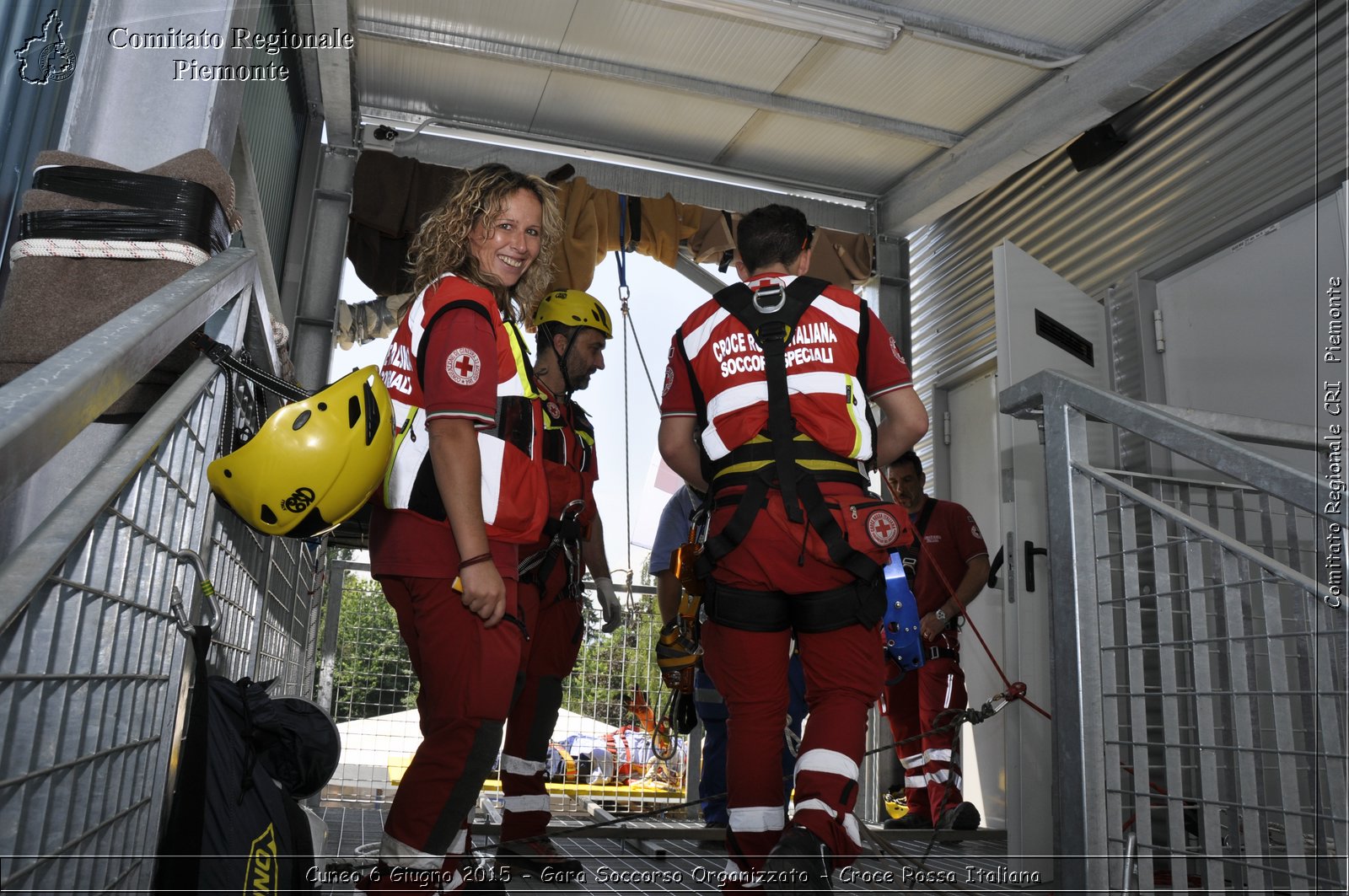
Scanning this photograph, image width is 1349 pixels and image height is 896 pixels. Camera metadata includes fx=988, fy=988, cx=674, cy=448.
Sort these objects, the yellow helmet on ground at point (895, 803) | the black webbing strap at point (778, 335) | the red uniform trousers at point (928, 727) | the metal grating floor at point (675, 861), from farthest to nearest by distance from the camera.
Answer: the yellow helmet on ground at point (895, 803) < the red uniform trousers at point (928, 727) < the metal grating floor at point (675, 861) < the black webbing strap at point (778, 335)

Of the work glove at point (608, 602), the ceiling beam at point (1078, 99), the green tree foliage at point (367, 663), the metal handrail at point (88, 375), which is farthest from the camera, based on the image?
the green tree foliage at point (367, 663)

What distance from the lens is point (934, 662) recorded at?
561cm

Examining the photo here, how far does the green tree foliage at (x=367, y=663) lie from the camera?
18.2ft

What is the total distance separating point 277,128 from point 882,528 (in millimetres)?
4339

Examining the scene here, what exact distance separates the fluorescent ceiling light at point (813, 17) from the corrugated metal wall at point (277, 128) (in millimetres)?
2101

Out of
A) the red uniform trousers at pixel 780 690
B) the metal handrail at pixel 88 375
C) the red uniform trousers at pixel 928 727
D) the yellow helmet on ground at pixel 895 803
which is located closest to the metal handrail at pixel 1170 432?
the red uniform trousers at pixel 780 690

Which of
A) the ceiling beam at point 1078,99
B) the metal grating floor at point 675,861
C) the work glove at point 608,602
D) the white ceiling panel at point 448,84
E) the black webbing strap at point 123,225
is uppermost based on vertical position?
the white ceiling panel at point 448,84

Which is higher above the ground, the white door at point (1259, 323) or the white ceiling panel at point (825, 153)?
the white ceiling panel at point (825, 153)

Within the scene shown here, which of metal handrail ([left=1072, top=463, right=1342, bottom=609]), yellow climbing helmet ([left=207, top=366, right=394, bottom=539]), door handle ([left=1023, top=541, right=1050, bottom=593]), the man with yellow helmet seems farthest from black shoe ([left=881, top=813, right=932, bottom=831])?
yellow climbing helmet ([left=207, top=366, right=394, bottom=539])

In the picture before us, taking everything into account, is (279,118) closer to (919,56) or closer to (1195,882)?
(919,56)

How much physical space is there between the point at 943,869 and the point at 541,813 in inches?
66.5

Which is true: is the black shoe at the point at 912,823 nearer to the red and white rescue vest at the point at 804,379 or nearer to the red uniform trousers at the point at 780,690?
the red uniform trousers at the point at 780,690

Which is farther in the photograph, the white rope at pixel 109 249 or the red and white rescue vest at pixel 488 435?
the red and white rescue vest at pixel 488 435

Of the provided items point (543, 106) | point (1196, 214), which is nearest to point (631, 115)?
point (543, 106)
